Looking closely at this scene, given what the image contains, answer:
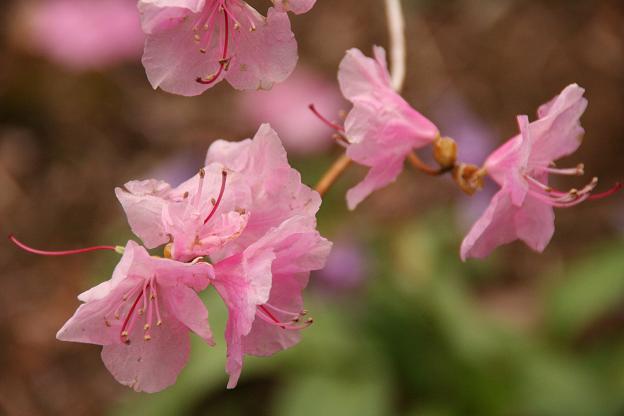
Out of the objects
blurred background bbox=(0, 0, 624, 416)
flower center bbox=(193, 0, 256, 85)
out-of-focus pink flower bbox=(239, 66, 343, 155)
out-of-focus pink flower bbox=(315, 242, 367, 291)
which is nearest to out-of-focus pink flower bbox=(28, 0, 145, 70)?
blurred background bbox=(0, 0, 624, 416)

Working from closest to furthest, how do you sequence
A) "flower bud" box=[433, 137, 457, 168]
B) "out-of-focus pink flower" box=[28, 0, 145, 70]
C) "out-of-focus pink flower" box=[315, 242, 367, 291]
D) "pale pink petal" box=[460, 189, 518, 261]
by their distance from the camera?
"pale pink petal" box=[460, 189, 518, 261] → "flower bud" box=[433, 137, 457, 168] → "out-of-focus pink flower" box=[315, 242, 367, 291] → "out-of-focus pink flower" box=[28, 0, 145, 70]

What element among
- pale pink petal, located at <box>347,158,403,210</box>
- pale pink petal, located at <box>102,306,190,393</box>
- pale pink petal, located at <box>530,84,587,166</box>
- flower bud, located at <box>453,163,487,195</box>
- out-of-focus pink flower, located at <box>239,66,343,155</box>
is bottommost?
out-of-focus pink flower, located at <box>239,66,343,155</box>

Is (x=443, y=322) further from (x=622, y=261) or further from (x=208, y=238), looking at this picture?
(x=208, y=238)

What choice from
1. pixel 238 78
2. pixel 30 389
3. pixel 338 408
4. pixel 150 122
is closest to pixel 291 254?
pixel 238 78

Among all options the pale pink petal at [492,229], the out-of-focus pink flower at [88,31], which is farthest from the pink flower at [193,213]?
the out-of-focus pink flower at [88,31]

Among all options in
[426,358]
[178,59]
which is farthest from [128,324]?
[426,358]

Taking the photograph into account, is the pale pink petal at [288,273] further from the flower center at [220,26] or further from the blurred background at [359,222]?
the blurred background at [359,222]

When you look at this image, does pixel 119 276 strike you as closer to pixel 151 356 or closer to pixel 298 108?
pixel 151 356

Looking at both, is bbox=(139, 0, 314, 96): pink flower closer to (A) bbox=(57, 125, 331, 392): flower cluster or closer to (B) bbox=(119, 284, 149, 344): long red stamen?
(A) bbox=(57, 125, 331, 392): flower cluster
